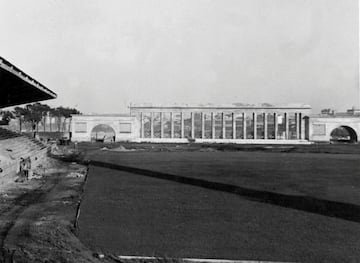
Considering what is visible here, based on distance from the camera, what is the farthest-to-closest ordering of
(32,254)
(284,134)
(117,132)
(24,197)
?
(284,134), (117,132), (24,197), (32,254)

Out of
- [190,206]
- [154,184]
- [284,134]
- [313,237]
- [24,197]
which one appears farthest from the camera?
[284,134]

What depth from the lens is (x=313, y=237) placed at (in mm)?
7730

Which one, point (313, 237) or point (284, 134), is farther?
point (284, 134)

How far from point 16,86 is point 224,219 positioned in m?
17.7

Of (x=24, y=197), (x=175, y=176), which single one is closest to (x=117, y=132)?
(x=175, y=176)

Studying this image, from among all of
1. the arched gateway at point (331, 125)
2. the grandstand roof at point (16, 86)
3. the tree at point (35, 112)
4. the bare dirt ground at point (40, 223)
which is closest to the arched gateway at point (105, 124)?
the tree at point (35, 112)

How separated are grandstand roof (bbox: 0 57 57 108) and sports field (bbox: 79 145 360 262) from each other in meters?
6.22

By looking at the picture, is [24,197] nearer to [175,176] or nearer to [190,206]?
[190,206]

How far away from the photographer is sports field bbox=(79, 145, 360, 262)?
272 inches

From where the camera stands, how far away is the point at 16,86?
22203 mm

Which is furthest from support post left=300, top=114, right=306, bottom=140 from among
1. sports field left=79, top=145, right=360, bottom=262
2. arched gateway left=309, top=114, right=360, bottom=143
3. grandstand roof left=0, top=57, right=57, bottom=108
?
sports field left=79, top=145, right=360, bottom=262

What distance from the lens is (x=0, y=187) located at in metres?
13.7

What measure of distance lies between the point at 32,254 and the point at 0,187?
8.35 metres

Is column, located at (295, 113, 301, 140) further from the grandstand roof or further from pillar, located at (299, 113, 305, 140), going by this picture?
the grandstand roof
